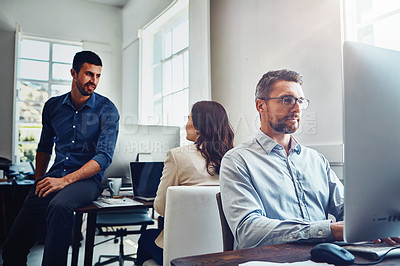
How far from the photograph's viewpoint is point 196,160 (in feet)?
5.81

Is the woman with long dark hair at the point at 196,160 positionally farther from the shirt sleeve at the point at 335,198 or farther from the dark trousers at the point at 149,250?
the shirt sleeve at the point at 335,198

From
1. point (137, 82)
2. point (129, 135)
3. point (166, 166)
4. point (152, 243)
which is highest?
point (137, 82)

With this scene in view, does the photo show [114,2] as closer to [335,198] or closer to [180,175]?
[180,175]

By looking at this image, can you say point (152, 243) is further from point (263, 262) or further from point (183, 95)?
point (183, 95)

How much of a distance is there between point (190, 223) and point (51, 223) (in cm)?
83

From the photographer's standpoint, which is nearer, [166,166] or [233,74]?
[166,166]

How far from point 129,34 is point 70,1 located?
121 cm

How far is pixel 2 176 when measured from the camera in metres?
4.34

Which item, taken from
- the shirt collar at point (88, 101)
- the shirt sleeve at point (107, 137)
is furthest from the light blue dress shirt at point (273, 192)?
the shirt collar at point (88, 101)

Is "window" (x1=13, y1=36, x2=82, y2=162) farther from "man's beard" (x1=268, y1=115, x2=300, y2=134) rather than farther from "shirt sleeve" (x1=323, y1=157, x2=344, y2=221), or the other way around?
"shirt sleeve" (x1=323, y1=157, x2=344, y2=221)

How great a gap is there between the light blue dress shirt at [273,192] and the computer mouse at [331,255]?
20 cm

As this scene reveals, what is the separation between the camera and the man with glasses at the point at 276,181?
1051mm

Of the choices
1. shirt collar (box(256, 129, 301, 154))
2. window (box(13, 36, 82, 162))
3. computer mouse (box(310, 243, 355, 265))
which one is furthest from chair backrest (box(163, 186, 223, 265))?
window (box(13, 36, 82, 162))

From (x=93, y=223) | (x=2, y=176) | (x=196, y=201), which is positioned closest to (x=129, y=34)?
(x=2, y=176)
